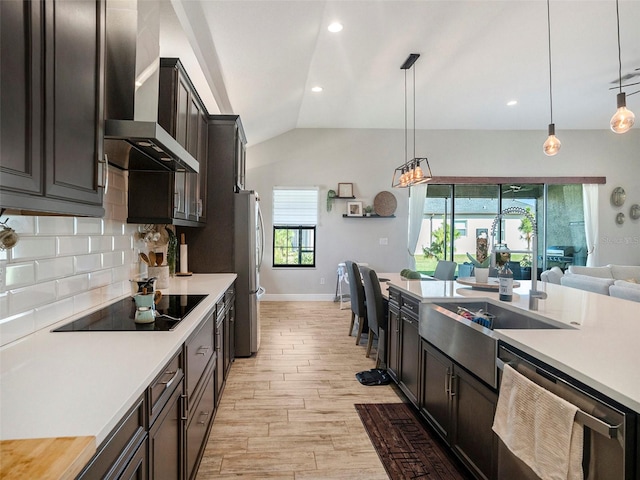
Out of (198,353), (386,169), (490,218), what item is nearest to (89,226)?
(198,353)

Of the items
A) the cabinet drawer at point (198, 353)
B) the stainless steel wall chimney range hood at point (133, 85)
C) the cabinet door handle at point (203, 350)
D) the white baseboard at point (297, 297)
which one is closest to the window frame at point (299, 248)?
the white baseboard at point (297, 297)

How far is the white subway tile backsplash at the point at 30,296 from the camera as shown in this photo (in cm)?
125

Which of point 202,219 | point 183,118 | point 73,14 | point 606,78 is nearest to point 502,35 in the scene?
point 606,78

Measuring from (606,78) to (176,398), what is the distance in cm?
586

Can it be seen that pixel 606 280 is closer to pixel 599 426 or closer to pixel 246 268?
pixel 599 426

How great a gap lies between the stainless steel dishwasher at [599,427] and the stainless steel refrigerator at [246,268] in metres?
2.68

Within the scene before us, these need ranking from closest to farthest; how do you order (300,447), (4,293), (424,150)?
(4,293), (300,447), (424,150)

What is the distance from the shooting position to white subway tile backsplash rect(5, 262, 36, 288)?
122cm

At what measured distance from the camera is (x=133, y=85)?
1.51m

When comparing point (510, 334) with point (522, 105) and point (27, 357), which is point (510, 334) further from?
point (522, 105)

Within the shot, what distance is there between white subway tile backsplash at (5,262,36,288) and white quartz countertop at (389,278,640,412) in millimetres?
1903

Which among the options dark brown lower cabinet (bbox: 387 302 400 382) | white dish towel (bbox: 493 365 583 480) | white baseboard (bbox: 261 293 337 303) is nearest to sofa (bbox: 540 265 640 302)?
dark brown lower cabinet (bbox: 387 302 400 382)

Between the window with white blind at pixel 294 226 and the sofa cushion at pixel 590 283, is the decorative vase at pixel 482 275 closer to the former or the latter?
the sofa cushion at pixel 590 283

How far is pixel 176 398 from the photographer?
4.47 feet
